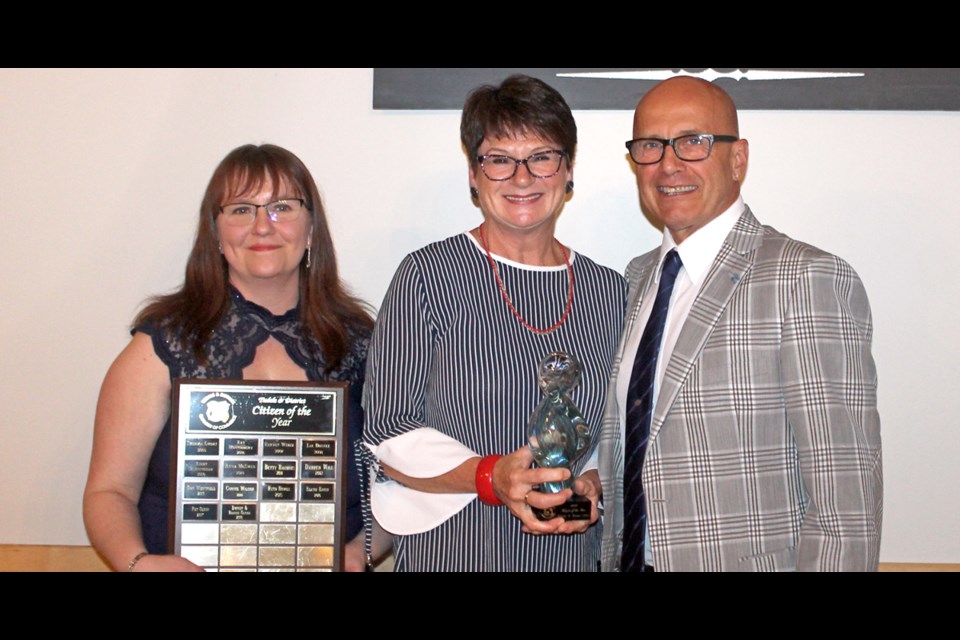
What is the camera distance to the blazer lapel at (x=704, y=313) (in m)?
2.23

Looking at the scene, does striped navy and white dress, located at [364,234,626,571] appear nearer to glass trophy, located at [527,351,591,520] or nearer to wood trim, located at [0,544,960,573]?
glass trophy, located at [527,351,591,520]

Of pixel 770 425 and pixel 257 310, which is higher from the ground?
pixel 257 310

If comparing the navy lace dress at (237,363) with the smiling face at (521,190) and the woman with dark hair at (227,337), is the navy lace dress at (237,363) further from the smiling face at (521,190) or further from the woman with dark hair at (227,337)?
the smiling face at (521,190)

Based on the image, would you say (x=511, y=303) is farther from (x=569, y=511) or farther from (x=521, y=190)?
(x=569, y=511)

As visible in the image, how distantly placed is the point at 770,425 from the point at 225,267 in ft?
4.86

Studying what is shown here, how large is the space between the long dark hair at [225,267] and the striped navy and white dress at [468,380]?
0.86 ft

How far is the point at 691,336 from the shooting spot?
2.24 meters

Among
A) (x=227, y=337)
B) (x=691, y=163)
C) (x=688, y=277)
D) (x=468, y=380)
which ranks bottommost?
(x=468, y=380)

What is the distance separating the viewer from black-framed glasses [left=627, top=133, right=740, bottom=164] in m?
2.35

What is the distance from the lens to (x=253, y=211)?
8.55ft

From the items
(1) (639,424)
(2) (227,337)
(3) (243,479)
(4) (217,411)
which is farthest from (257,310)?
(1) (639,424)

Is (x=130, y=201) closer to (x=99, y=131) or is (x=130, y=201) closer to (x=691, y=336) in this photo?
(x=99, y=131)

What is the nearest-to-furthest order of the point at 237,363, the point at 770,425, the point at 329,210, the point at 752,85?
1. the point at 770,425
2. the point at 237,363
3. the point at 752,85
4. the point at 329,210
